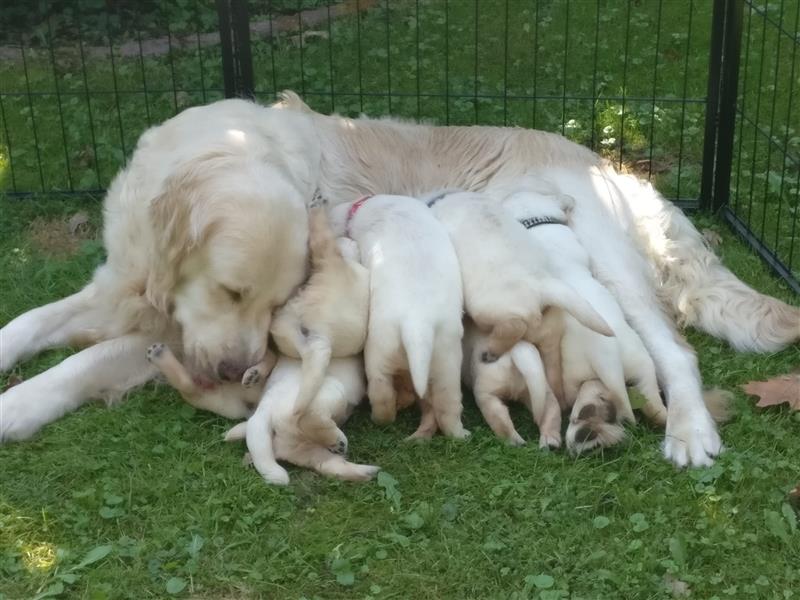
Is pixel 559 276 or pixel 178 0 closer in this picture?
pixel 559 276

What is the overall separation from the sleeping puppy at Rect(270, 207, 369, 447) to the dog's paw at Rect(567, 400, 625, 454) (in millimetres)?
686

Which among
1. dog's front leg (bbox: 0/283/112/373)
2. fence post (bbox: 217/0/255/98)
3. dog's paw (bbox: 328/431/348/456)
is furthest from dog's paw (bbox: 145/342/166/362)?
fence post (bbox: 217/0/255/98)

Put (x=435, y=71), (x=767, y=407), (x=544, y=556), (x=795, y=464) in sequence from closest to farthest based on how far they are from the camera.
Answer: (x=544, y=556), (x=795, y=464), (x=767, y=407), (x=435, y=71)

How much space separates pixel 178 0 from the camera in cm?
750

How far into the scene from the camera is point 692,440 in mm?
→ 3396

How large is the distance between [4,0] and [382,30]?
2.59 meters

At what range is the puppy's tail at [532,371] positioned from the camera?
133 inches

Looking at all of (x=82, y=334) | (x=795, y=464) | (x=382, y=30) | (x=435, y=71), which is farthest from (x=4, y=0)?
(x=795, y=464)

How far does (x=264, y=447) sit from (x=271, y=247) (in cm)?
61

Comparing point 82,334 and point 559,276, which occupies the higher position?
point 559,276

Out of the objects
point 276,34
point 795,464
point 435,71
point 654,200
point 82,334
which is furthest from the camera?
point 276,34

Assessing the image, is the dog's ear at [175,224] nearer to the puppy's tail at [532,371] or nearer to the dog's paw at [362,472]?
the dog's paw at [362,472]

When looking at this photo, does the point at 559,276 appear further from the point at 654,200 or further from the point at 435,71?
the point at 435,71

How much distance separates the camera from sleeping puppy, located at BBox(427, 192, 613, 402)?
3.41 m
